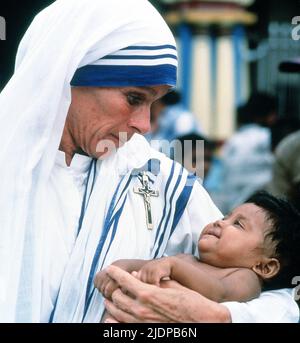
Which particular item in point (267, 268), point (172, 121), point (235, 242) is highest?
point (235, 242)

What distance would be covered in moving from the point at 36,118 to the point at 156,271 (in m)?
0.65

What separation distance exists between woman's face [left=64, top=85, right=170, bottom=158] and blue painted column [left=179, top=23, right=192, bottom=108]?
1208cm

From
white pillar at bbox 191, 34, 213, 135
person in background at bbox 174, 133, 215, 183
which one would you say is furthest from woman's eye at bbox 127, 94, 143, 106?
white pillar at bbox 191, 34, 213, 135

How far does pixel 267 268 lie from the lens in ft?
11.2

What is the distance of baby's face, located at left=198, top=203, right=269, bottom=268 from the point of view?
338 cm

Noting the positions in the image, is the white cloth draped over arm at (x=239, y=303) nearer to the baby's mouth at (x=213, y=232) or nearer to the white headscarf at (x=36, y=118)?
the baby's mouth at (x=213, y=232)

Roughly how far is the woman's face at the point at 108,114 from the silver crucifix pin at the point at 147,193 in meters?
0.17

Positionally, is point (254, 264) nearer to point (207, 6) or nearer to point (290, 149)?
point (290, 149)

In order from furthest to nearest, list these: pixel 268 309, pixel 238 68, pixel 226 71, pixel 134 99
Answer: pixel 226 71 < pixel 238 68 < pixel 134 99 < pixel 268 309

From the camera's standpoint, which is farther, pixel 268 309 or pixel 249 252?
pixel 249 252

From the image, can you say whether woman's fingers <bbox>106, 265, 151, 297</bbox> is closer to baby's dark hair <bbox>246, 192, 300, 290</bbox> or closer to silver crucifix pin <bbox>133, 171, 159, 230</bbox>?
silver crucifix pin <bbox>133, 171, 159, 230</bbox>

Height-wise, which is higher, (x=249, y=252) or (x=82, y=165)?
(x=82, y=165)

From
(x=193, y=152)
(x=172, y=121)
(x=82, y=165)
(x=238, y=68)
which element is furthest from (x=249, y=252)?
(x=238, y=68)

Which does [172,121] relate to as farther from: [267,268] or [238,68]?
[267,268]
